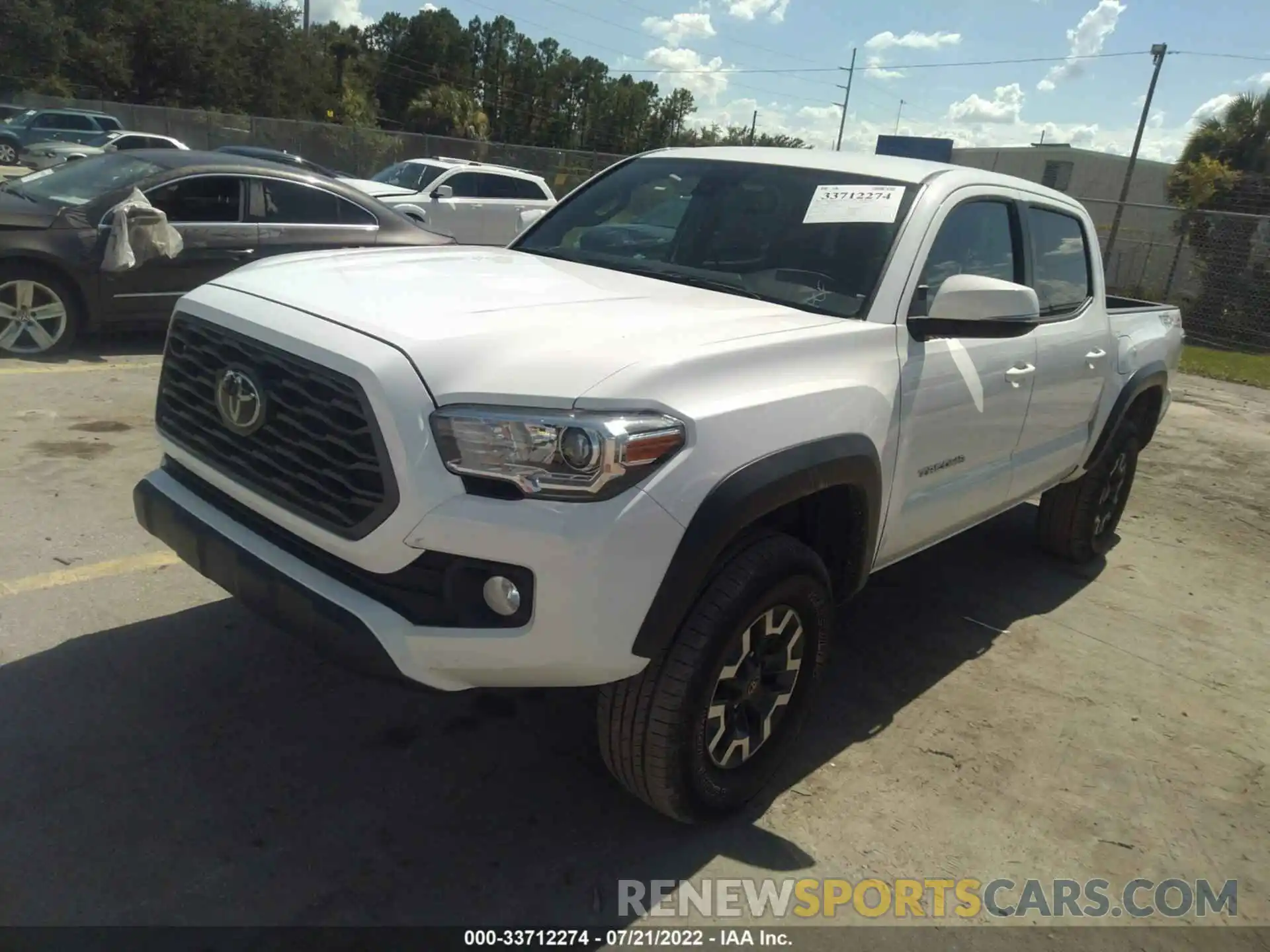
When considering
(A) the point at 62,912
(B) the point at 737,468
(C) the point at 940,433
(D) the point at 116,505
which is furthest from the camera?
(D) the point at 116,505

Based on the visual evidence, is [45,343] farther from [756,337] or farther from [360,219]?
[756,337]

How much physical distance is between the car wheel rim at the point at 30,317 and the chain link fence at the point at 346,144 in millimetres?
21820

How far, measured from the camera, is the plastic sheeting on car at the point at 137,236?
23.1 feet

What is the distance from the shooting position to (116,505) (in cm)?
461

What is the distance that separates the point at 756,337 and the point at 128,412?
477cm

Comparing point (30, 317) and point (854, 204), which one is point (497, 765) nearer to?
point (854, 204)

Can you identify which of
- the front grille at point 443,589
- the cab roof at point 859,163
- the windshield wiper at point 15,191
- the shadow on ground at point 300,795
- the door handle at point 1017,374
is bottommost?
the shadow on ground at point 300,795

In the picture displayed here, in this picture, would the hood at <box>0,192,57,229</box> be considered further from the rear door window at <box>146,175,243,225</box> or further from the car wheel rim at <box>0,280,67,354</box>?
the rear door window at <box>146,175,243,225</box>

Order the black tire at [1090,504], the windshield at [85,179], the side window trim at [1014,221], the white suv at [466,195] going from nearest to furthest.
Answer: the side window trim at [1014,221] < the black tire at [1090,504] < the windshield at [85,179] < the white suv at [466,195]

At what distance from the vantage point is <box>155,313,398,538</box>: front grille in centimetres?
236

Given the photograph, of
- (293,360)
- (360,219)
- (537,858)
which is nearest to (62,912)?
(537,858)

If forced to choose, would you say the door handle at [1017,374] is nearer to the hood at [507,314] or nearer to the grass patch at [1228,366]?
the hood at [507,314]

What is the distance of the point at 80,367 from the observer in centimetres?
702

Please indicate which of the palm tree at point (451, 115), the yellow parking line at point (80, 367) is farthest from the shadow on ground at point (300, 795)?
the palm tree at point (451, 115)
